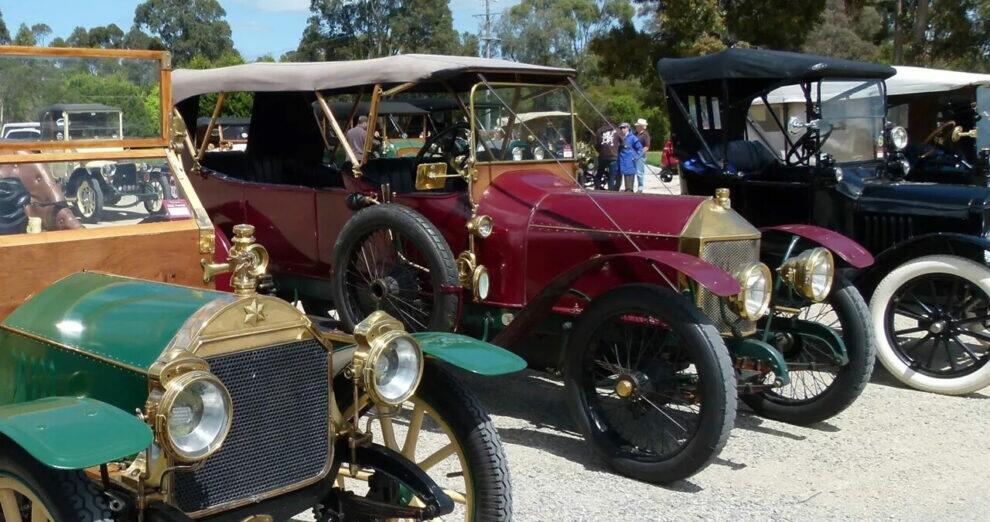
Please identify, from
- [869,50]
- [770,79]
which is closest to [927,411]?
[770,79]

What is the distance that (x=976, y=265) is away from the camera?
246 inches

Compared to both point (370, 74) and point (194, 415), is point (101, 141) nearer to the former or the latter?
point (194, 415)

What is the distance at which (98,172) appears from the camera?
4.14 metres

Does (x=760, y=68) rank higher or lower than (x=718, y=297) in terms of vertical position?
higher

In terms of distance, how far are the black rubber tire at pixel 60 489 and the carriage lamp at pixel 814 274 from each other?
3.79 meters

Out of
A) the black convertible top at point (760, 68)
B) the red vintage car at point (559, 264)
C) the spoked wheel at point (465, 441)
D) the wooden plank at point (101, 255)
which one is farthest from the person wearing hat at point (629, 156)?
the spoked wheel at point (465, 441)

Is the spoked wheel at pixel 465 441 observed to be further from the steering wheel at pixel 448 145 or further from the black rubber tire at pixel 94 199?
the steering wheel at pixel 448 145

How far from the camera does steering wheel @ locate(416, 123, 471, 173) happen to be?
6176mm

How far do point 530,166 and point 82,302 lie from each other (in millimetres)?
3313

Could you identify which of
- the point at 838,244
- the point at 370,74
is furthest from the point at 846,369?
the point at 370,74

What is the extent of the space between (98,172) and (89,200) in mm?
169

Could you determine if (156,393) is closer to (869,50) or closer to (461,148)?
(461,148)

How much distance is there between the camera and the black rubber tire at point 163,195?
423 centimetres

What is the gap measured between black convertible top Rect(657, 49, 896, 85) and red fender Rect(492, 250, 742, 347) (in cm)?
235
